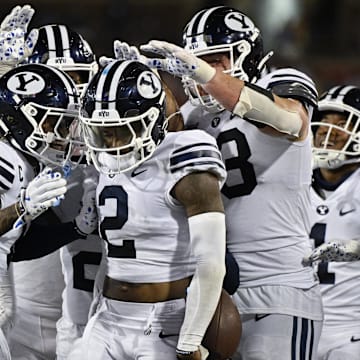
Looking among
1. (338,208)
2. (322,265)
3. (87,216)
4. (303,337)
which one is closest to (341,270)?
(322,265)

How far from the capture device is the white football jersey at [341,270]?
4.15m

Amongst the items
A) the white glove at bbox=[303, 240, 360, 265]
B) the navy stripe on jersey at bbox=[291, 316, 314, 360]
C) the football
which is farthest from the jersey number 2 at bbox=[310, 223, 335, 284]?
the football

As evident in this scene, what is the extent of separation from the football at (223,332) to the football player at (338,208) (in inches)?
34.6

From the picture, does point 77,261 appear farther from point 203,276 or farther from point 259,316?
point 203,276

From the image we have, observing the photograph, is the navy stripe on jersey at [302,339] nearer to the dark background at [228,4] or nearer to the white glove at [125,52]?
the white glove at [125,52]

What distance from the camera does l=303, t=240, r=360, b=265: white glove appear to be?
3602 millimetres

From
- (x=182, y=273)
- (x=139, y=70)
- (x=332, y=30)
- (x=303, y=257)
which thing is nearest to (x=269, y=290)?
(x=303, y=257)

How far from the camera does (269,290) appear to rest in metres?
3.55

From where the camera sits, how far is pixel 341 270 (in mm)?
4188

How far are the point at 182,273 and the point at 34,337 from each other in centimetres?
86

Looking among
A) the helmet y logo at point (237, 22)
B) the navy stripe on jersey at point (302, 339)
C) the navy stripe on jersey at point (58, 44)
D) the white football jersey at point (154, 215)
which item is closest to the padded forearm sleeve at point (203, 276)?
the white football jersey at point (154, 215)

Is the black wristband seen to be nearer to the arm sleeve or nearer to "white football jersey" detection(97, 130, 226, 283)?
"white football jersey" detection(97, 130, 226, 283)

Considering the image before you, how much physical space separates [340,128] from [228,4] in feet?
20.5

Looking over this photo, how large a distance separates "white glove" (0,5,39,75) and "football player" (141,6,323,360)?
58 centimetres
